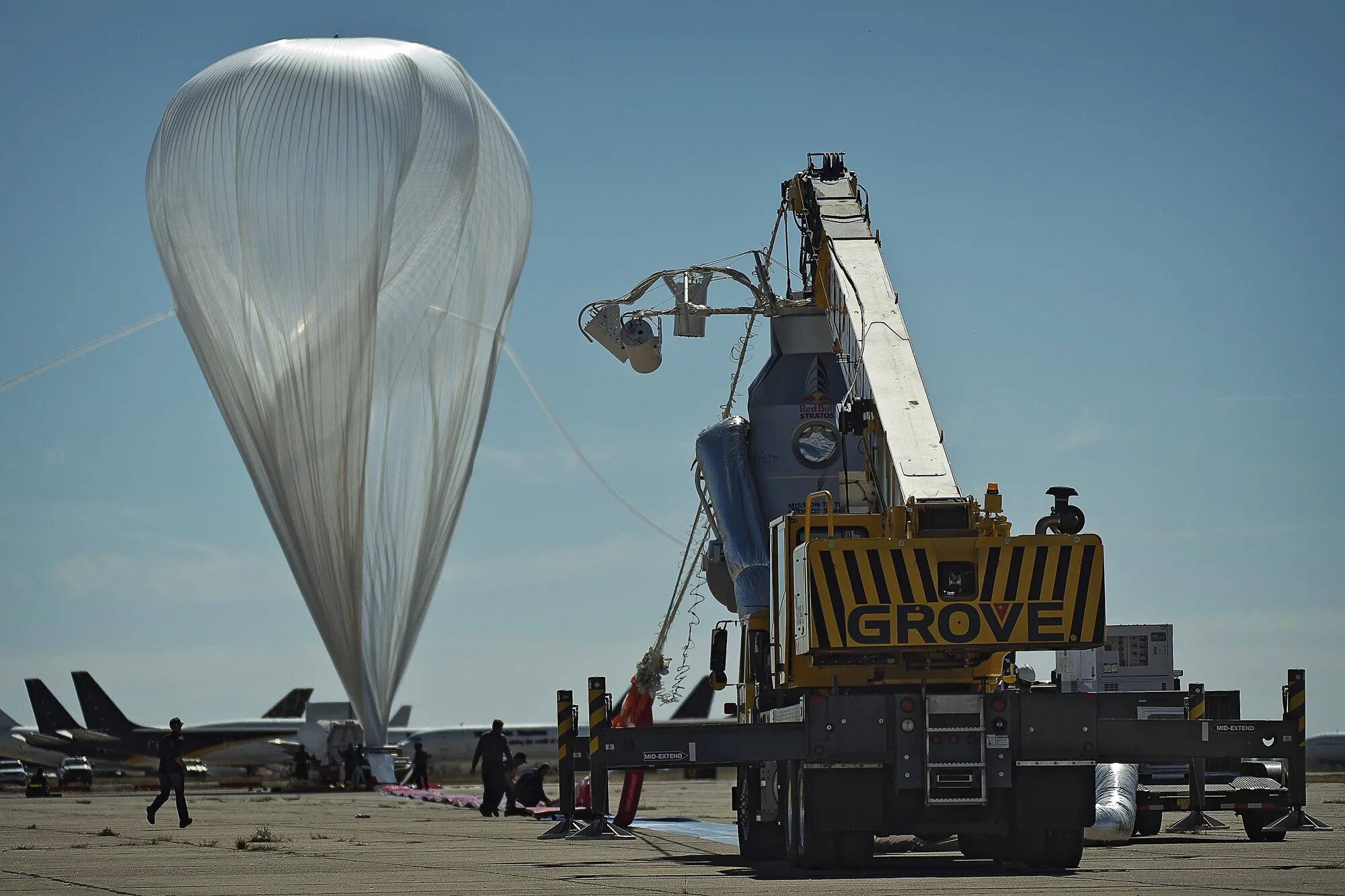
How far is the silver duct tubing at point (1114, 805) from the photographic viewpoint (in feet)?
54.2

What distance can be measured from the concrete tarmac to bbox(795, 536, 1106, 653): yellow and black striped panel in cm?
169

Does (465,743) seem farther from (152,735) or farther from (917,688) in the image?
(917,688)

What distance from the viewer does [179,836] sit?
20.8 m

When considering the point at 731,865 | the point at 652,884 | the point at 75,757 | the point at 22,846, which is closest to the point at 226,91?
the point at 22,846

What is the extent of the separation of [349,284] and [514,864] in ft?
65.8

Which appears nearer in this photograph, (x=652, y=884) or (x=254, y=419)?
(x=652, y=884)

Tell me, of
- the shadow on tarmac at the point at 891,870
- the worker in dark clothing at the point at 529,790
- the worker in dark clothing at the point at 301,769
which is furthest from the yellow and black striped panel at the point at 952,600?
the worker in dark clothing at the point at 301,769

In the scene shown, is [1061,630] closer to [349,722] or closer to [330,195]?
[330,195]

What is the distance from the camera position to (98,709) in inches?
2813

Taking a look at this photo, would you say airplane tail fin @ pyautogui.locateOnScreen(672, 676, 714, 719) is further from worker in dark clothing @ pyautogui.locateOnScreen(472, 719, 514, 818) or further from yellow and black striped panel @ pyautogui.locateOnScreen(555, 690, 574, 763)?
yellow and black striped panel @ pyautogui.locateOnScreen(555, 690, 574, 763)

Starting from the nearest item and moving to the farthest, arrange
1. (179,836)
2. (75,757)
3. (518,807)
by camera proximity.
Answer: (179,836)
(518,807)
(75,757)

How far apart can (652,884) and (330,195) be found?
22.3 m

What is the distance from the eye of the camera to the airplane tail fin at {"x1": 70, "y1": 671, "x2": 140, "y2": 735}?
70.4 m

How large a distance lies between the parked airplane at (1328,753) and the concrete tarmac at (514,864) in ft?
129
